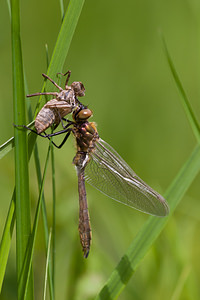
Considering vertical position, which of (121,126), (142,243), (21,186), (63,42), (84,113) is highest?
(63,42)

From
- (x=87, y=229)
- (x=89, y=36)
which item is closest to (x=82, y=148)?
(x=87, y=229)

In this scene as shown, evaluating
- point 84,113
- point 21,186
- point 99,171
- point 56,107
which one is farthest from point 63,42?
point 99,171

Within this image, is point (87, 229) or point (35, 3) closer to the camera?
point (87, 229)

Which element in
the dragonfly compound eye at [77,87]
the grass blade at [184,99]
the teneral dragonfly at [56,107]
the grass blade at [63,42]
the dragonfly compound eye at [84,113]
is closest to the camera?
Result: the grass blade at [63,42]

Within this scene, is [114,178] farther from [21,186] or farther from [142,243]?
[21,186]

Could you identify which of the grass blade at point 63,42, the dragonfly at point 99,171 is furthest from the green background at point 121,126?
the grass blade at point 63,42

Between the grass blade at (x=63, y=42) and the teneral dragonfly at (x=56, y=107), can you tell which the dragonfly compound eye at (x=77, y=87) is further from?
the grass blade at (x=63, y=42)

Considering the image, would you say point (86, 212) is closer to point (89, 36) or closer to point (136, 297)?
point (136, 297)
